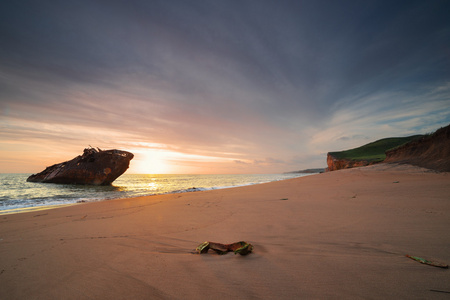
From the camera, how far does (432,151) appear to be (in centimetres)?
1053

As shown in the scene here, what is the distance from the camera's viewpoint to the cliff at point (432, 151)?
30.3 feet

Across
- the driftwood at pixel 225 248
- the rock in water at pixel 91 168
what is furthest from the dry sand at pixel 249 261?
the rock in water at pixel 91 168

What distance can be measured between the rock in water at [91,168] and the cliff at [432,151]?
102 feet

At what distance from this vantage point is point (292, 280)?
1.62 m

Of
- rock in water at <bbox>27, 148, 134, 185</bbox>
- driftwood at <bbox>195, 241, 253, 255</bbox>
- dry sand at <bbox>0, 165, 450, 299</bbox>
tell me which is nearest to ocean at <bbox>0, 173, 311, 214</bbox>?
rock in water at <bbox>27, 148, 134, 185</bbox>

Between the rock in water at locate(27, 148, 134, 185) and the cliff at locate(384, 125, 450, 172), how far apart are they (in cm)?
3108

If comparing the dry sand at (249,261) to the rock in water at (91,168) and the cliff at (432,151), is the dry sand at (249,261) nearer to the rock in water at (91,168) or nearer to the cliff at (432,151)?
the cliff at (432,151)

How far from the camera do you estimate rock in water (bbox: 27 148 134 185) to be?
82.9 feet

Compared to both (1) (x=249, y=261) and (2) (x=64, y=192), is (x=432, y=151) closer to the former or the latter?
(1) (x=249, y=261)

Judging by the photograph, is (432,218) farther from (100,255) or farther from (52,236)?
(52,236)

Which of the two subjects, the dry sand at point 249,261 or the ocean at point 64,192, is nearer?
the dry sand at point 249,261

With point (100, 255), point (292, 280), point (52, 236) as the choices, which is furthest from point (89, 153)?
point (292, 280)

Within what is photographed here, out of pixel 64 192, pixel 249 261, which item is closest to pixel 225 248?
pixel 249 261

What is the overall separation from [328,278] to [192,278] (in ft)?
4.01
